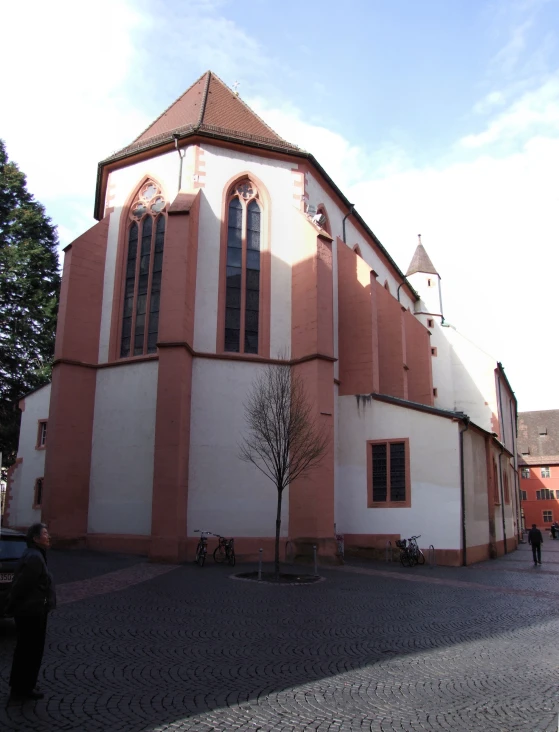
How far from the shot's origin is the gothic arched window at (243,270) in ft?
62.7

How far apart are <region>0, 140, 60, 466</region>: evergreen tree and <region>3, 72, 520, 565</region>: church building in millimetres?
9037

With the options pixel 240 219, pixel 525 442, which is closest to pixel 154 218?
pixel 240 219

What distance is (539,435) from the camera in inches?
2522

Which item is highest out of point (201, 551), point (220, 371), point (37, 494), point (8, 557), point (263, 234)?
point (263, 234)

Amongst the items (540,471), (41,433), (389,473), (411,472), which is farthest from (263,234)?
(540,471)

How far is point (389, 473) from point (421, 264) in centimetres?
2572

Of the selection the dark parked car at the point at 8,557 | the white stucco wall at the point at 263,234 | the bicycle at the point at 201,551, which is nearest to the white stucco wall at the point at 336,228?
the white stucco wall at the point at 263,234

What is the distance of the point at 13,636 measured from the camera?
7688 mm

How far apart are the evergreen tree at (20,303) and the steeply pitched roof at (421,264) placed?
77.8 feet

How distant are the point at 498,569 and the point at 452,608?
8.18 meters

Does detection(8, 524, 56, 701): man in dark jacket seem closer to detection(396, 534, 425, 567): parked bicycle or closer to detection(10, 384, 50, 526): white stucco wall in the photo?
detection(396, 534, 425, 567): parked bicycle

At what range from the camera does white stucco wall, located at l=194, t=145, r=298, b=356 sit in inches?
740

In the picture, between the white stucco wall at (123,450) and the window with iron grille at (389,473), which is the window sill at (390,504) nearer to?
the window with iron grille at (389,473)

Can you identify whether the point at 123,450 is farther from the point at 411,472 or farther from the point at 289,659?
the point at 289,659
